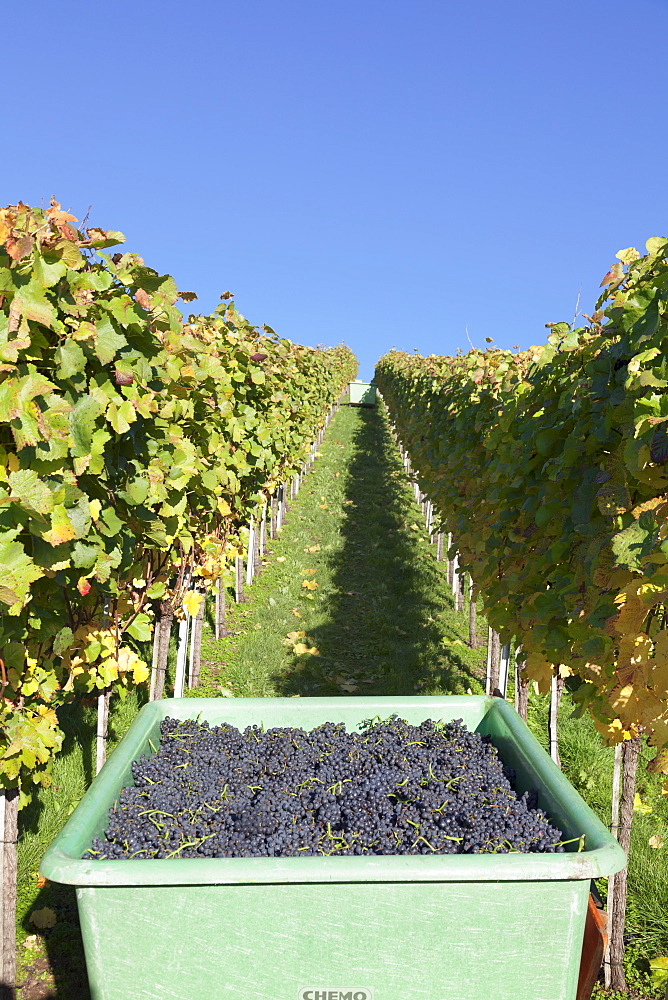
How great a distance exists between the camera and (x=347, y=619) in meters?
7.91

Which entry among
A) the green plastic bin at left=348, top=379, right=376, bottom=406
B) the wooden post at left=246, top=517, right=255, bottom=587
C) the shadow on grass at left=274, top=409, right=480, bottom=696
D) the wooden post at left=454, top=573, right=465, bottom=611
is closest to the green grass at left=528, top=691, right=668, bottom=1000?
the shadow on grass at left=274, top=409, right=480, bottom=696

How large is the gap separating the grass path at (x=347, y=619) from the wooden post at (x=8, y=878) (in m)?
2.97

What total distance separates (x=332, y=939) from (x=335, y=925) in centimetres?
5

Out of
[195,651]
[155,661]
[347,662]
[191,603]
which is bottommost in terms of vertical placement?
[347,662]

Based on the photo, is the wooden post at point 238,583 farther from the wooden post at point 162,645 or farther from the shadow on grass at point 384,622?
the wooden post at point 162,645

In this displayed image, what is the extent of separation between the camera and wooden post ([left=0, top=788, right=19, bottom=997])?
115 inches

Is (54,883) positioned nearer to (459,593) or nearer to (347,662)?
(347,662)

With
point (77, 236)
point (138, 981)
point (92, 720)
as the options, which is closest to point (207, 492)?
point (92, 720)

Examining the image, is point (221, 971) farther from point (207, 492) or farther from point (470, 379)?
point (470, 379)

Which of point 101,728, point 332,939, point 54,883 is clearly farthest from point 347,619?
point 332,939

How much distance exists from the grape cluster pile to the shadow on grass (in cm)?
306

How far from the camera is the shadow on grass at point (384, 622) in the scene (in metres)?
6.32

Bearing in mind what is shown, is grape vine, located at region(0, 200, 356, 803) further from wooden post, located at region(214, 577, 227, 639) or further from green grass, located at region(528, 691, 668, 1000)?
wooden post, located at region(214, 577, 227, 639)

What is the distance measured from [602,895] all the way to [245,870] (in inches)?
96.9
